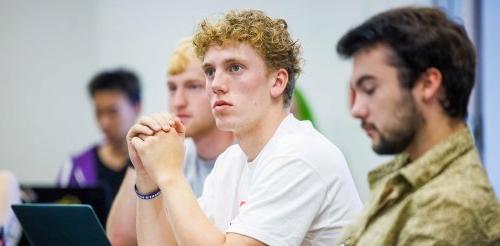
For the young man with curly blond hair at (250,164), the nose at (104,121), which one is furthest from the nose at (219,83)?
the nose at (104,121)

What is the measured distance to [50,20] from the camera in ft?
15.4

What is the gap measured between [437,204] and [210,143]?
1361 millimetres

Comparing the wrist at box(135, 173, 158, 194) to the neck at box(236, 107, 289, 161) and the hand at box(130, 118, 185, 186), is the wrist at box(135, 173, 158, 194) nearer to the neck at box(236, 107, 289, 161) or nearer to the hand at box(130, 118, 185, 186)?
the hand at box(130, 118, 185, 186)

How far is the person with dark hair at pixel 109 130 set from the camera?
3730mm

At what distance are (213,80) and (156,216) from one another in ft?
1.14

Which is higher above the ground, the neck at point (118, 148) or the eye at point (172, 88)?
Result: the eye at point (172, 88)

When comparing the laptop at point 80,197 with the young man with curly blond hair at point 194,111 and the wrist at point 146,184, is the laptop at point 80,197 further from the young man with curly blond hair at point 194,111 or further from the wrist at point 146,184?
the wrist at point 146,184

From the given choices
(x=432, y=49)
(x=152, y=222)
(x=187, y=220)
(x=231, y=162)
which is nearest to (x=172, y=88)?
(x=231, y=162)

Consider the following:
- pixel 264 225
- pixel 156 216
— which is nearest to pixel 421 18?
pixel 264 225

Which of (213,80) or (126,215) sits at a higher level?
(213,80)

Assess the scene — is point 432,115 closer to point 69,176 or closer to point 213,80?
point 213,80

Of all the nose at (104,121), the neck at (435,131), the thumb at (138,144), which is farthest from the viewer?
the nose at (104,121)

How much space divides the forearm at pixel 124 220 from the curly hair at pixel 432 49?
1.07m

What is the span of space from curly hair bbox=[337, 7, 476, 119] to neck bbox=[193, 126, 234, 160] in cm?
123
